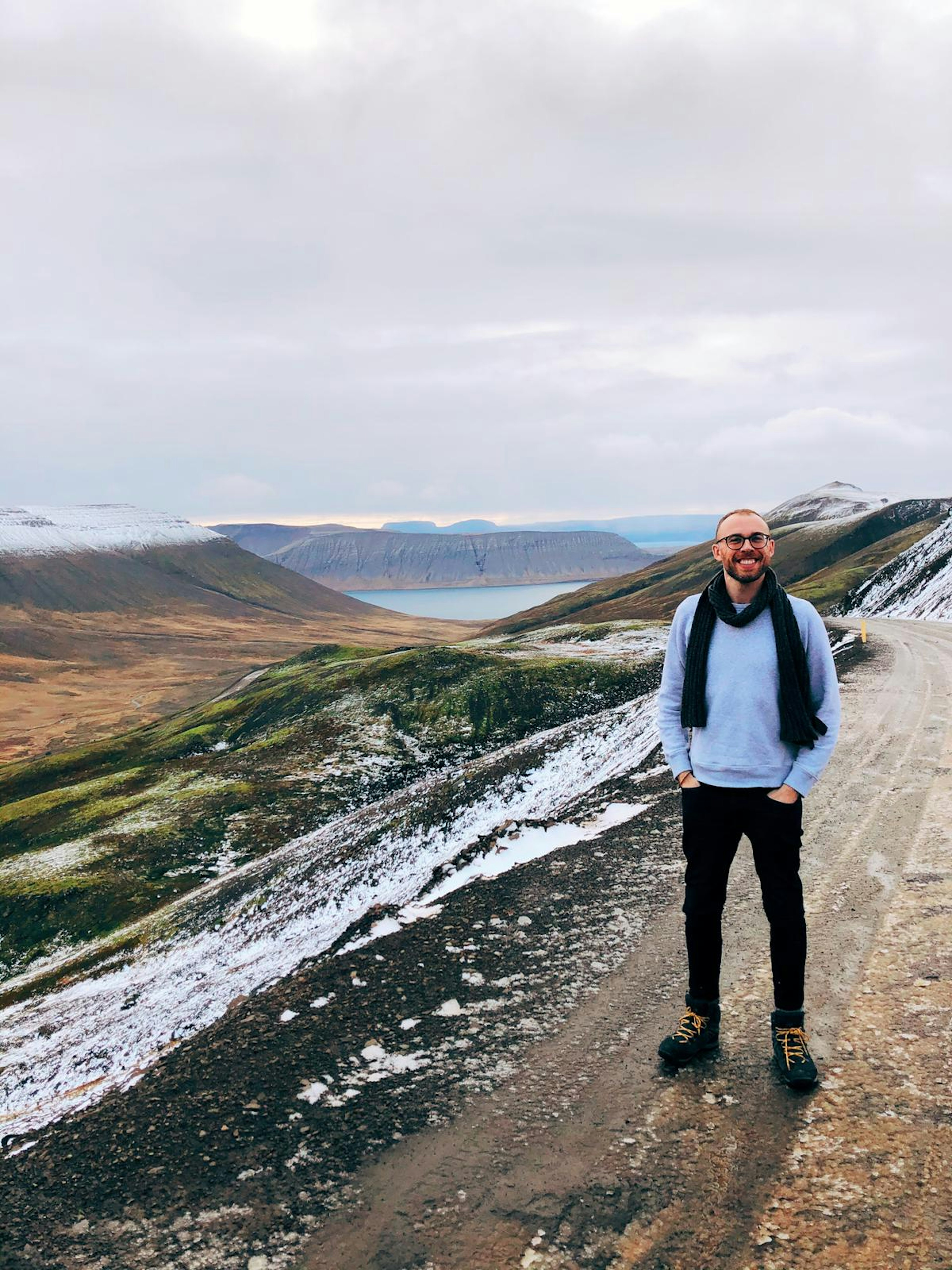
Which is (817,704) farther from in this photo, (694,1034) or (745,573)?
(694,1034)

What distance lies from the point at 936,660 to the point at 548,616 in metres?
141

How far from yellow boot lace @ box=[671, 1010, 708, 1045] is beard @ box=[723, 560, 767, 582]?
3.58 m

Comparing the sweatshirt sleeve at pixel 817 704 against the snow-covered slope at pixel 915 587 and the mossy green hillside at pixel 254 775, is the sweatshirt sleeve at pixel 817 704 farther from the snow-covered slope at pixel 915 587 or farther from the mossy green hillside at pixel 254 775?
the snow-covered slope at pixel 915 587

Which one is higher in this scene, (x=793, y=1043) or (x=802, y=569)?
(x=802, y=569)

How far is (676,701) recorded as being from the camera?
21.5 feet

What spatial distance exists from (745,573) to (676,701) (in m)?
1.24

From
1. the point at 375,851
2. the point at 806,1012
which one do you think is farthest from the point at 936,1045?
the point at 375,851

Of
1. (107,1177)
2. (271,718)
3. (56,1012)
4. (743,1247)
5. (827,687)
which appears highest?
(827,687)

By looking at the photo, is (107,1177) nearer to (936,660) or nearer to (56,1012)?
(56,1012)

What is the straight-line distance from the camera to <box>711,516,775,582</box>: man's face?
234 inches

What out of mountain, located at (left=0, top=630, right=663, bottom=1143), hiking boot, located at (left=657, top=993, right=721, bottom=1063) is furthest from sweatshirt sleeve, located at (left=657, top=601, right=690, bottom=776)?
mountain, located at (left=0, top=630, right=663, bottom=1143)

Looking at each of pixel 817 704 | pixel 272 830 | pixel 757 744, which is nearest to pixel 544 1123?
pixel 757 744

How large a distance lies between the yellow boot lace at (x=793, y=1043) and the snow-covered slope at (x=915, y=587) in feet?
169

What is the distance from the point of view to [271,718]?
2258 inches
